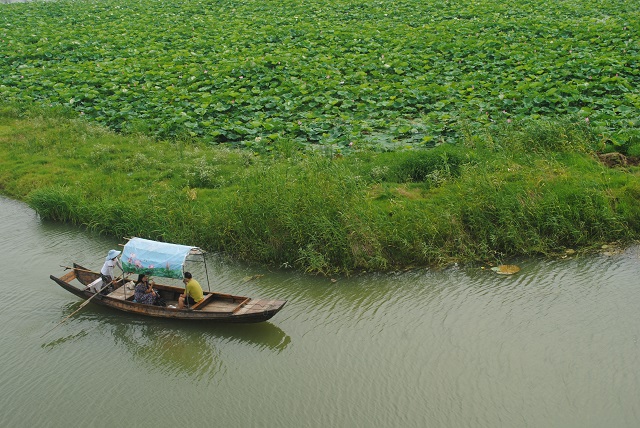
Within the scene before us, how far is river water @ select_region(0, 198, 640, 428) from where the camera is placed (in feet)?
22.3

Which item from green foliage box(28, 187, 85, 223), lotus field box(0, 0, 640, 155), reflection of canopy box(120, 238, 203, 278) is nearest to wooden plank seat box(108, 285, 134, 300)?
reflection of canopy box(120, 238, 203, 278)

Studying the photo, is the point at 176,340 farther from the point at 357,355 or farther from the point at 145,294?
the point at 357,355

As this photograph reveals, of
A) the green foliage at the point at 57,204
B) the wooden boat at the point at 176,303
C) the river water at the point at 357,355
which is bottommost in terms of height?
the river water at the point at 357,355

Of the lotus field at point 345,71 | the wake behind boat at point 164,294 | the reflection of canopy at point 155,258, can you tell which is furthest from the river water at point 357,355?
the lotus field at point 345,71

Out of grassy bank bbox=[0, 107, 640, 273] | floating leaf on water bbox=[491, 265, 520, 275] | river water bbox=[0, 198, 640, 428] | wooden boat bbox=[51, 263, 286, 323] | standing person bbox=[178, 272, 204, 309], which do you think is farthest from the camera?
grassy bank bbox=[0, 107, 640, 273]

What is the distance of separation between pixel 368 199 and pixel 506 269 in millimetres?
2433

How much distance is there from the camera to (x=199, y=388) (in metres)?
7.46

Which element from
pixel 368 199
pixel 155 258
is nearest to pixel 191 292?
pixel 155 258

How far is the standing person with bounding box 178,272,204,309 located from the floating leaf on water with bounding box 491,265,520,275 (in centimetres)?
423

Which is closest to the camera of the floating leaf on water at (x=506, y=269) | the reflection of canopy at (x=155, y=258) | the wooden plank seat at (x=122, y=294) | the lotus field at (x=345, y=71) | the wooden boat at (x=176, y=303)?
the wooden boat at (x=176, y=303)

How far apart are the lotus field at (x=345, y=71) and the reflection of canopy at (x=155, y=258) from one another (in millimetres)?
4606

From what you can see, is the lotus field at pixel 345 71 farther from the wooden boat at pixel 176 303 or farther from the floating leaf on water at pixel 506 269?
the wooden boat at pixel 176 303

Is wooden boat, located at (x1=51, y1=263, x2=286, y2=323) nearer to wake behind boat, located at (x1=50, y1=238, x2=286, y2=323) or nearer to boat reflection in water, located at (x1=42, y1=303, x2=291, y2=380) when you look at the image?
wake behind boat, located at (x1=50, y1=238, x2=286, y2=323)

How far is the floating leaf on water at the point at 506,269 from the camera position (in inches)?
369
